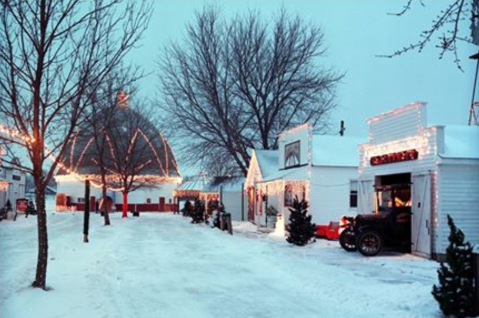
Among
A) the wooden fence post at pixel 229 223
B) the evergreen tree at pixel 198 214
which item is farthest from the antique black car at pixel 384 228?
the evergreen tree at pixel 198 214

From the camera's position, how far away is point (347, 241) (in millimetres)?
19109

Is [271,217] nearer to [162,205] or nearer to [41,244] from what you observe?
[41,244]

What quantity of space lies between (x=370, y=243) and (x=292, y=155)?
1297cm

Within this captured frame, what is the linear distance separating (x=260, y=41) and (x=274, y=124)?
20.1ft

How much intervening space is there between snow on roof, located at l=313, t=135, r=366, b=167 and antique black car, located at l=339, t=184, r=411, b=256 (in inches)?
310

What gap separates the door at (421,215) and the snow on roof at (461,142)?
100 cm

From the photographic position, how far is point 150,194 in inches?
2675

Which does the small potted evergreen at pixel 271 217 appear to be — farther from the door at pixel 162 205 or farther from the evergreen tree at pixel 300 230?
the door at pixel 162 205

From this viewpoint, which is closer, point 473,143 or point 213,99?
point 473,143

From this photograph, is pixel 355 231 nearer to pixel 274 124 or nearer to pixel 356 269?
pixel 356 269

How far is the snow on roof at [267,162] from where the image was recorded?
117 feet

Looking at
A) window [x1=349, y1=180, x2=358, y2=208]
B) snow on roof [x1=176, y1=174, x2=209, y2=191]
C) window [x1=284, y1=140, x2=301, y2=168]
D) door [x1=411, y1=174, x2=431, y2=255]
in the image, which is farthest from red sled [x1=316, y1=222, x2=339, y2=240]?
snow on roof [x1=176, y1=174, x2=209, y2=191]

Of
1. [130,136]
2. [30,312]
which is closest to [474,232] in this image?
[30,312]

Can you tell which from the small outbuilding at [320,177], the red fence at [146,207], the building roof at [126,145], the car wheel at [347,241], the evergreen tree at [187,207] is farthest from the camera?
the red fence at [146,207]
